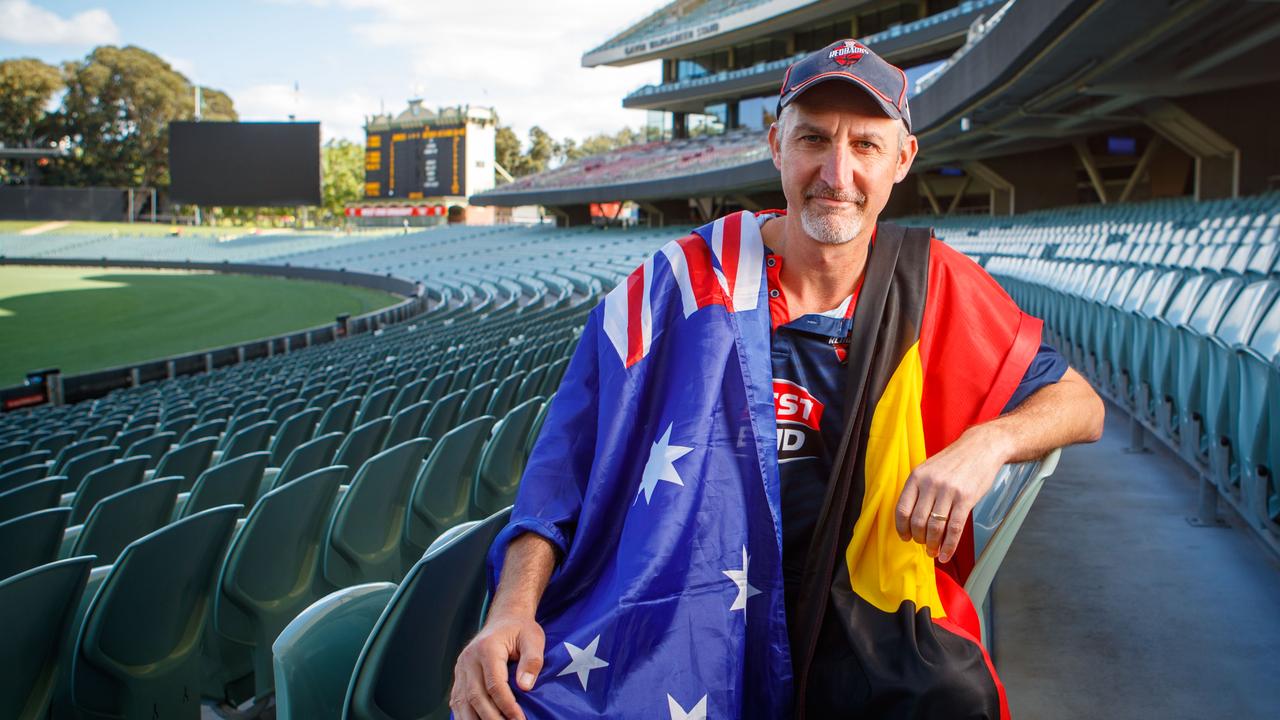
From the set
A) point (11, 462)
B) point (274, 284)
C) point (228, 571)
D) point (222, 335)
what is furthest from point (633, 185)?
point (228, 571)

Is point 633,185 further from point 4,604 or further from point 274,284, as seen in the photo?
point 4,604

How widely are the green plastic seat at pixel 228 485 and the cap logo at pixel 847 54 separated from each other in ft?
9.06

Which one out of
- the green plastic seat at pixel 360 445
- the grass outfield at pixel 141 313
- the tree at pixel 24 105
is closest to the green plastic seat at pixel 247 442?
the green plastic seat at pixel 360 445

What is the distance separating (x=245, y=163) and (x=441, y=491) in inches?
2029

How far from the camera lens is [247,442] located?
5.05 meters

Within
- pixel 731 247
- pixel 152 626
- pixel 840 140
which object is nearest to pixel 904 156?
pixel 840 140

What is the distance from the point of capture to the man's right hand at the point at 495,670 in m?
1.39

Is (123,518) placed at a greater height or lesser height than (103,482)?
greater

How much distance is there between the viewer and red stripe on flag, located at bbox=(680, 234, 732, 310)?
174 cm

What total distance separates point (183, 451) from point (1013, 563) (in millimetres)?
4031

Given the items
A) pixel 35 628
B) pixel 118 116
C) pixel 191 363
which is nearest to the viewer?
pixel 35 628

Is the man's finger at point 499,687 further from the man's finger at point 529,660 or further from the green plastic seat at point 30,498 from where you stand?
the green plastic seat at point 30,498

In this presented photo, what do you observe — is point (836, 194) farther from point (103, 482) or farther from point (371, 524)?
point (103, 482)

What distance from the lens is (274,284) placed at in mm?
33969
